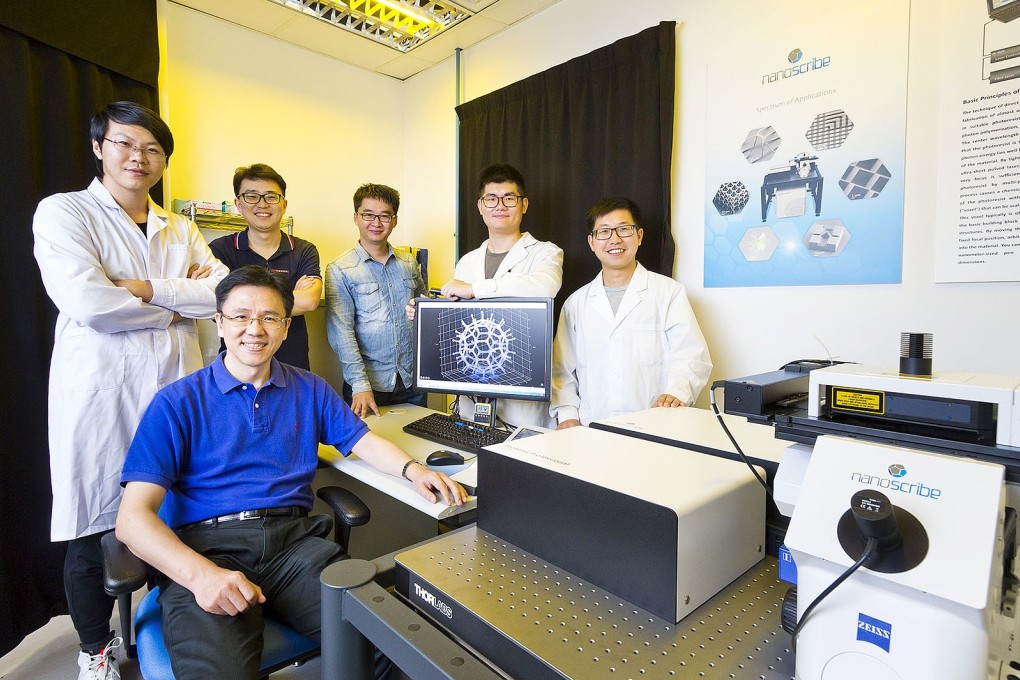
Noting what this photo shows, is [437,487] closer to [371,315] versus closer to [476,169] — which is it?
[371,315]

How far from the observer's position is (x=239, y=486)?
1.36 m

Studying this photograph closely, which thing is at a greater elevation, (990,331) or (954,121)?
(954,121)

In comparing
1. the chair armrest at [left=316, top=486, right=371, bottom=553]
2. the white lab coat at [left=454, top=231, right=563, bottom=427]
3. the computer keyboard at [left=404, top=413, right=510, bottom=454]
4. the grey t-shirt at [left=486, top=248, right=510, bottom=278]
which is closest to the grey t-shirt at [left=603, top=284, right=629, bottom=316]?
the white lab coat at [left=454, top=231, right=563, bottom=427]

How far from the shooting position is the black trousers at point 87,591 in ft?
5.08

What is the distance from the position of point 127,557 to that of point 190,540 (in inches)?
6.1

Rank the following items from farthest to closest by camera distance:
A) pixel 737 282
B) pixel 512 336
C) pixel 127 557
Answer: pixel 737 282 < pixel 512 336 < pixel 127 557

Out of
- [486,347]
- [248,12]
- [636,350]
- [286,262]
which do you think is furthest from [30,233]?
[636,350]

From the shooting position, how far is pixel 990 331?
1574mm

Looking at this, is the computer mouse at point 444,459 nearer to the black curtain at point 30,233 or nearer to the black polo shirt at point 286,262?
Answer: the black polo shirt at point 286,262

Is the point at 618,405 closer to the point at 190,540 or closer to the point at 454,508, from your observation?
the point at 454,508

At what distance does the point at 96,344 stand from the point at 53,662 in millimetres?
1215

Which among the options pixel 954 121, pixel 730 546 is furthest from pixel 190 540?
pixel 954 121

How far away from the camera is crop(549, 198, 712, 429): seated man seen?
1993 millimetres

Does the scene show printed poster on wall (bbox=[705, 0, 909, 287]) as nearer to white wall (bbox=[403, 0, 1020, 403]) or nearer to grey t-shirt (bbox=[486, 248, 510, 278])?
white wall (bbox=[403, 0, 1020, 403])
